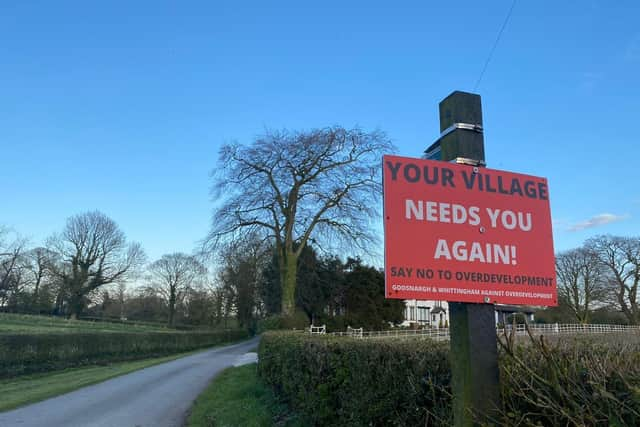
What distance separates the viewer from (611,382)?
2.16m

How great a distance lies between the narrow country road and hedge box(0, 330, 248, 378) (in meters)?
6.78

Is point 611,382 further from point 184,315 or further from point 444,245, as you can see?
point 184,315

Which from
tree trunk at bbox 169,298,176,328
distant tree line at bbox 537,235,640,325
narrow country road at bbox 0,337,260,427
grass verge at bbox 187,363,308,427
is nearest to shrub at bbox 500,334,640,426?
grass verge at bbox 187,363,308,427

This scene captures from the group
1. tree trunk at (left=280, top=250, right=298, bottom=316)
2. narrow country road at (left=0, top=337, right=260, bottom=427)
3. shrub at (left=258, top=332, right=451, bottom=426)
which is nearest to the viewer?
shrub at (left=258, top=332, right=451, bottom=426)

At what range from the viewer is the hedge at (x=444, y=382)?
211 centimetres

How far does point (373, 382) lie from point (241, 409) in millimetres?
5538

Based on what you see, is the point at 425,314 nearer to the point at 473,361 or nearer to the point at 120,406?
the point at 120,406

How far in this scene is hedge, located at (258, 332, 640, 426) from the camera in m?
2.11

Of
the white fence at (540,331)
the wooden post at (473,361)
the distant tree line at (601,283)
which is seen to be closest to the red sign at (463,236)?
the wooden post at (473,361)

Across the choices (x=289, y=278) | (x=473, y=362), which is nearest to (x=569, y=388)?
(x=473, y=362)

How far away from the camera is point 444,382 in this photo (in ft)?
11.4

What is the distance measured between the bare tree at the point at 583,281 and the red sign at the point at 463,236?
1876 inches

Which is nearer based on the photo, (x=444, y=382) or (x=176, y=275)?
(x=444, y=382)

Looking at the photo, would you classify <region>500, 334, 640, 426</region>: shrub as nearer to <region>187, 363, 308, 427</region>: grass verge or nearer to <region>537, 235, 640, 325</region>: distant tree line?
<region>187, 363, 308, 427</region>: grass verge
